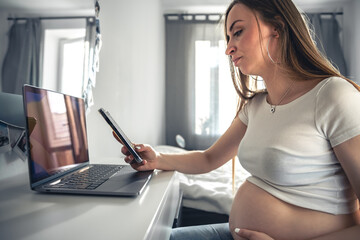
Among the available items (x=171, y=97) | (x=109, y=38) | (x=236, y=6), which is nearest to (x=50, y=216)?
(x=236, y=6)

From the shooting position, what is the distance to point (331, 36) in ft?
9.17

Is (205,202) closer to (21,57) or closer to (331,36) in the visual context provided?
(21,57)

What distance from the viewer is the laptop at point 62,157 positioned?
0.56 m

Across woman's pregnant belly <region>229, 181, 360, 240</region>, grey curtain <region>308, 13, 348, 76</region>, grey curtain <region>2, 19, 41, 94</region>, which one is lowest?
woman's pregnant belly <region>229, 181, 360, 240</region>

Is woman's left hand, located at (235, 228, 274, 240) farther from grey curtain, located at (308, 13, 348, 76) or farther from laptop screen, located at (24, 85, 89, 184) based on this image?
grey curtain, located at (308, 13, 348, 76)

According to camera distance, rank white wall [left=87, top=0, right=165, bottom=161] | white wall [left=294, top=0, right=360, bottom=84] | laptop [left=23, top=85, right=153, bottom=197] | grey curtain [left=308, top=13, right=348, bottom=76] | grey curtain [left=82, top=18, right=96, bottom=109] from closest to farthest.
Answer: laptop [left=23, top=85, right=153, bottom=197] → grey curtain [left=82, top=18, right=96, bottom=109] → white wall [left=87, top=0, right=165, bottom=161] → white wall [left=294, top=0, right=360, bottom=84] → grey curtain [left=308, top=13, right=348, bottom=76]

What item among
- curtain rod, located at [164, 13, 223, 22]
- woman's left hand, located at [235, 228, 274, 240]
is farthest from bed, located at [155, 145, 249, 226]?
curtain rod, located at [164, 13, 223, 22]

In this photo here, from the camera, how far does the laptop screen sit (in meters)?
0.57

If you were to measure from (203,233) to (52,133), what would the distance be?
56cm

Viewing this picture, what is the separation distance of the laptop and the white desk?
0.03 meters

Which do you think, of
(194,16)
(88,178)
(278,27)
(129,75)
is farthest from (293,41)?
(194,16)

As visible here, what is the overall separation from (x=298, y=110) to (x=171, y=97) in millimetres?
2374

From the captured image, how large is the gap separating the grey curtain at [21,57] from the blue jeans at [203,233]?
0.70 m

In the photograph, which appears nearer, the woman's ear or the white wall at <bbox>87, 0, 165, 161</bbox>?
the woman's ear
